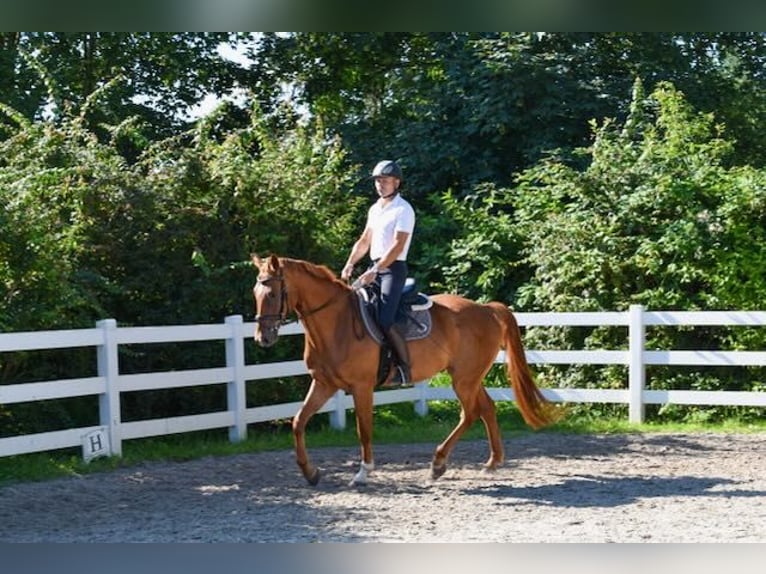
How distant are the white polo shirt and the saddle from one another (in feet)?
1.01

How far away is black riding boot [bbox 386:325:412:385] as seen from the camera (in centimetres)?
822

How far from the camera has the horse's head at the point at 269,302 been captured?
7562 mm

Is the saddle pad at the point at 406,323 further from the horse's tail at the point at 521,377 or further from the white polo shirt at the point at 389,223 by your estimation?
the horse's tail at the point at 521,377

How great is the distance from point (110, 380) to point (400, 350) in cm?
253

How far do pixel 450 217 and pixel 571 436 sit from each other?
524cm

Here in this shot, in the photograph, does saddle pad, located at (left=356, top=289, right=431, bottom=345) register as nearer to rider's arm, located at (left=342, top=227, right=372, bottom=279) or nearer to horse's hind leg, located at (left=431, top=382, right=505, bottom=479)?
rider's arm, located at (left=342, top=227, right=372, bottom=279)

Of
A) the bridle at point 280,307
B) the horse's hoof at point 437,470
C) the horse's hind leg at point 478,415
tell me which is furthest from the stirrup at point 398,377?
the bridle at point 280,307

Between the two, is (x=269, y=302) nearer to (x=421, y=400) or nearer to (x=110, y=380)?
(x=110, y=380)

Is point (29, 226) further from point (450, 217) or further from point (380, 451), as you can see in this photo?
point (450, 217)

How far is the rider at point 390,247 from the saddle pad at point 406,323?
0.17 ft

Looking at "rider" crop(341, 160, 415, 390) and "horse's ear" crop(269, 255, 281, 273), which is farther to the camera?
"rider" crop(341, 160, 415, 390)

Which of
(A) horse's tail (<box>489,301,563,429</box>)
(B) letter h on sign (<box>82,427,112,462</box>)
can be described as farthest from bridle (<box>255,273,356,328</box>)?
(B) letter h on sign (<box>82,427,112,462</box>)

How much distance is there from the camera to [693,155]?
42.5 feet
